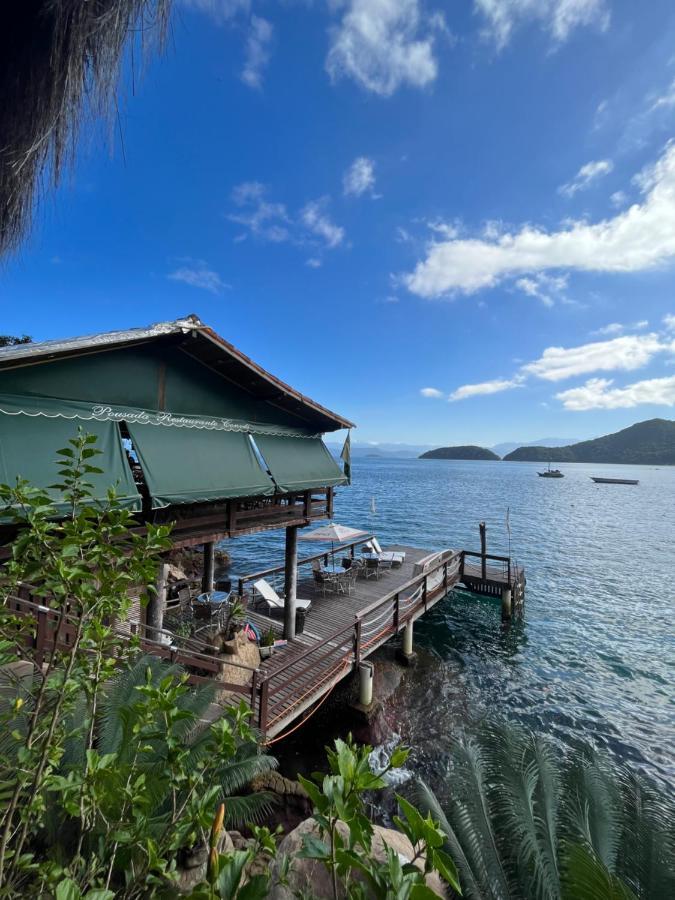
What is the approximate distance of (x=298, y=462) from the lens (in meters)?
10.2

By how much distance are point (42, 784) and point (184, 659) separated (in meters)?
6.12

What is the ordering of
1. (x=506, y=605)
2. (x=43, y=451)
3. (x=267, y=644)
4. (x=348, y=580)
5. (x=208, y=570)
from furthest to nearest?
(x=506, y=605) < (x=348, y=580) < (x=208, y=570) < (x=267, y=644) < (x=43, y=451)

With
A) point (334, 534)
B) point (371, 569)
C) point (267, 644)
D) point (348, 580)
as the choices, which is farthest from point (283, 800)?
point (334, 534)

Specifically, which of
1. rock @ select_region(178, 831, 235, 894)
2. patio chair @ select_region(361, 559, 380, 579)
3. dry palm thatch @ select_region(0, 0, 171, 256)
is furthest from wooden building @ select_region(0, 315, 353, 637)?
patio chair @ select_region(361, 559, 380, 579)

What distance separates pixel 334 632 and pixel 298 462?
548cm

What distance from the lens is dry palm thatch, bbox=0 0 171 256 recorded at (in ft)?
11.8

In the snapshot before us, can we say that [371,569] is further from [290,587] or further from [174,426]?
[174,426]

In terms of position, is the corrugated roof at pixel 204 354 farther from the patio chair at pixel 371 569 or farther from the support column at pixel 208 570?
the patio chair at pixel 371 569

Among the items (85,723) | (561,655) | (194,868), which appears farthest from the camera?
(561,655)

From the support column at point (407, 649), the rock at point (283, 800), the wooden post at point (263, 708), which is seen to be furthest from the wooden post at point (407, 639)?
the wooden post at point (263, 708)

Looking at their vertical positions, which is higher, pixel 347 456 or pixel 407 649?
pixel 347 456

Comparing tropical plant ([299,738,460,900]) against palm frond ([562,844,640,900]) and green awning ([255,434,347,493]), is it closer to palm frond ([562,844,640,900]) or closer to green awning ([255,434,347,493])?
palm frond ([562,844,640,900])

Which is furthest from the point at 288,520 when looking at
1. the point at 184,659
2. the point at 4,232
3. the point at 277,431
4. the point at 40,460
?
the point at 4,232

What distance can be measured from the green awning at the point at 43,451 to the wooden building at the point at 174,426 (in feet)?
0.05
